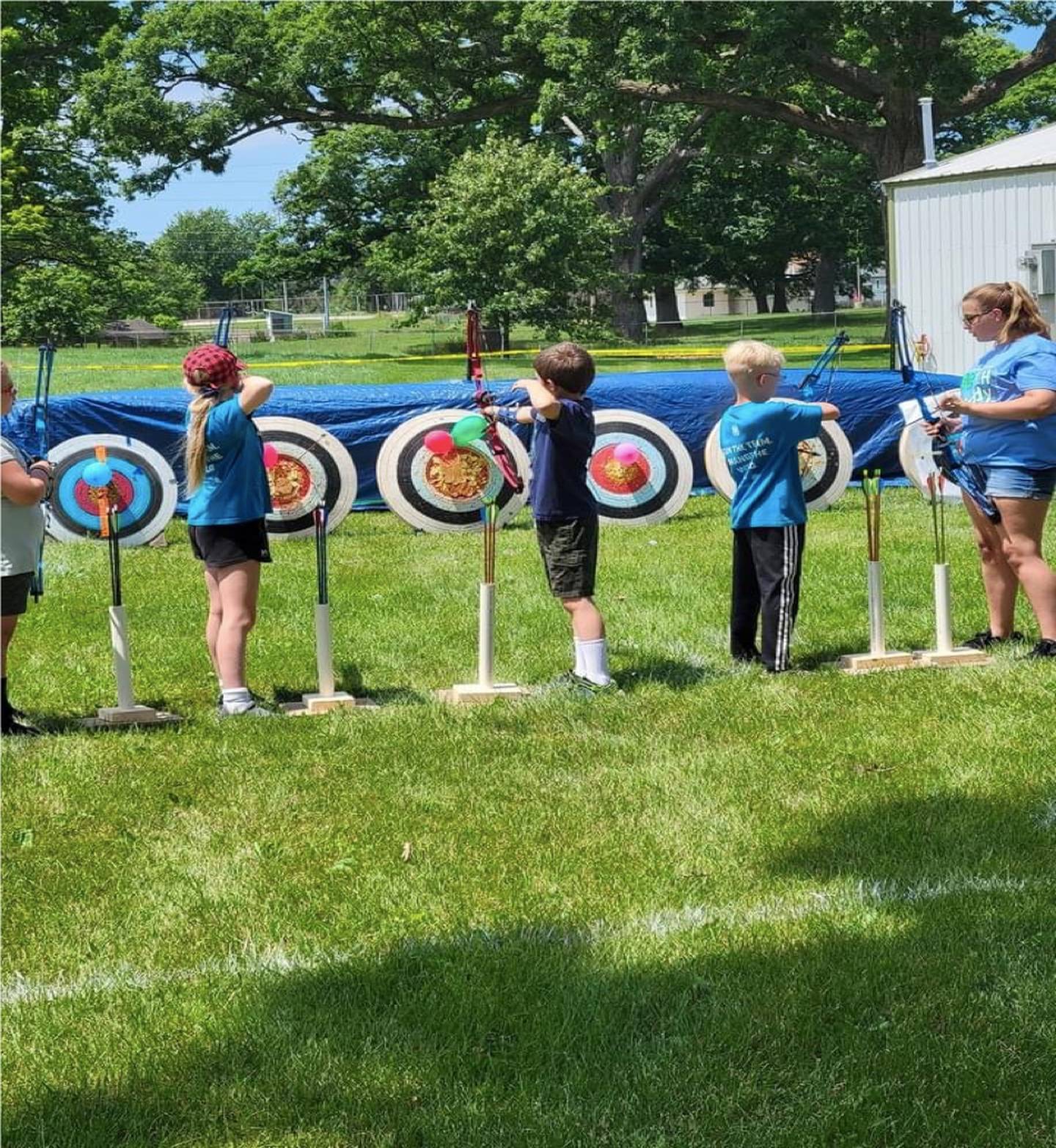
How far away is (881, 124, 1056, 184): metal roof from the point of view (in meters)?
16.7

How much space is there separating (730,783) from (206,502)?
2.58 meters

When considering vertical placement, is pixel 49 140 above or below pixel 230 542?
above

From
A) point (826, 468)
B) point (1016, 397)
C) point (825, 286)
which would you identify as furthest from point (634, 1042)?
point (825, 286)

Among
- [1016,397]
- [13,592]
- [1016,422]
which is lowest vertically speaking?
[13,592]

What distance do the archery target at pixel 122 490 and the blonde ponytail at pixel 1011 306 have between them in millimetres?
6453

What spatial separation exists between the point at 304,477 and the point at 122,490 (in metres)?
1.42

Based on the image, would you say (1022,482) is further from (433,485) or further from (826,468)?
(433,485)

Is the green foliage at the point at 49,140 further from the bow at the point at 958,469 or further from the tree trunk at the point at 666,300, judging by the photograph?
the bow at the point at 958,469

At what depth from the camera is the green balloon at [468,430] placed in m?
6.88

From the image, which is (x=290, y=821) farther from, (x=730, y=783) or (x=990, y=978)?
(x=990, y=978)

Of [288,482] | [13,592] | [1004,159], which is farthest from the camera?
[1004,159]

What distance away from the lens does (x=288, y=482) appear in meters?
11.7

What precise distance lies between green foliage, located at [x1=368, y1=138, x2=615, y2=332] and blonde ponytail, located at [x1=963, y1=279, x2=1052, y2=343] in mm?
30561

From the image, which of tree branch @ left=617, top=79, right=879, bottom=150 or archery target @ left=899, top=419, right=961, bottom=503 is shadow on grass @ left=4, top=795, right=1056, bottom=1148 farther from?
tree branch @ left=617, top=79, right=879, bottom=150
